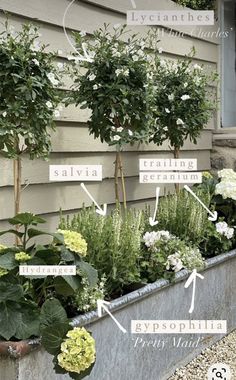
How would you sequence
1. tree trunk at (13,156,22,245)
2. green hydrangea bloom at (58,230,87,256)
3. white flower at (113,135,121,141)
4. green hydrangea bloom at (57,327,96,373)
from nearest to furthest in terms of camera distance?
green hydrangea bloom at (57,327,96,373) → green hydrangea bloom at (58,230,87,256) → tree trunk at (13,156,22,245) → white flower at (113,135,121,141)

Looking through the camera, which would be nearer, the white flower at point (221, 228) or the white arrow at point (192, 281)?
the white arrow at point (192, 281)

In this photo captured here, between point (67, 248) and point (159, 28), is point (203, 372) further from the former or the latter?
point (159, 28)

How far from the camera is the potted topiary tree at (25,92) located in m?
2.09

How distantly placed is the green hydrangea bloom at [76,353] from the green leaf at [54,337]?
0.06ft

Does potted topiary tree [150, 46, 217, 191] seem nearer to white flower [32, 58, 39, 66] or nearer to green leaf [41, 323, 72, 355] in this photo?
white flower [32, 58, 39, 66]

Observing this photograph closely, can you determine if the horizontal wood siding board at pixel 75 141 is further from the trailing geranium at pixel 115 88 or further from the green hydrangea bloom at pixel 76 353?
the green hydrangea bloom at pixel 76 353

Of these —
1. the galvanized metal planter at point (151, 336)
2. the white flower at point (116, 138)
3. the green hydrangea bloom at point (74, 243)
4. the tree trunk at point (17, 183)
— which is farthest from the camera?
the white flower at point (116, 138)

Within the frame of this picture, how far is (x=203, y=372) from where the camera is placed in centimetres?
233

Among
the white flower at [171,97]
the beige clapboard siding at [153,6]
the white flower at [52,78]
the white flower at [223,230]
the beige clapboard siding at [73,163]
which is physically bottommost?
the white flower at [223,230]

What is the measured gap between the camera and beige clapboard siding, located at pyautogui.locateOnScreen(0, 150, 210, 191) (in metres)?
Result: 2.47

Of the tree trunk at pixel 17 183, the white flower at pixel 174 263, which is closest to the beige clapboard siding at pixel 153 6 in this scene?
the tree trunk at pixel 17 183

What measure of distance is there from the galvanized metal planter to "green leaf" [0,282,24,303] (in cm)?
15

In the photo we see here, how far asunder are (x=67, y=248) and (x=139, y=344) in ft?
1.66

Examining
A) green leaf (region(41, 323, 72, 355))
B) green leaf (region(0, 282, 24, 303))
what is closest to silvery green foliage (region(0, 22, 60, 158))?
green leaf (region(0, 282, 24, 303))
